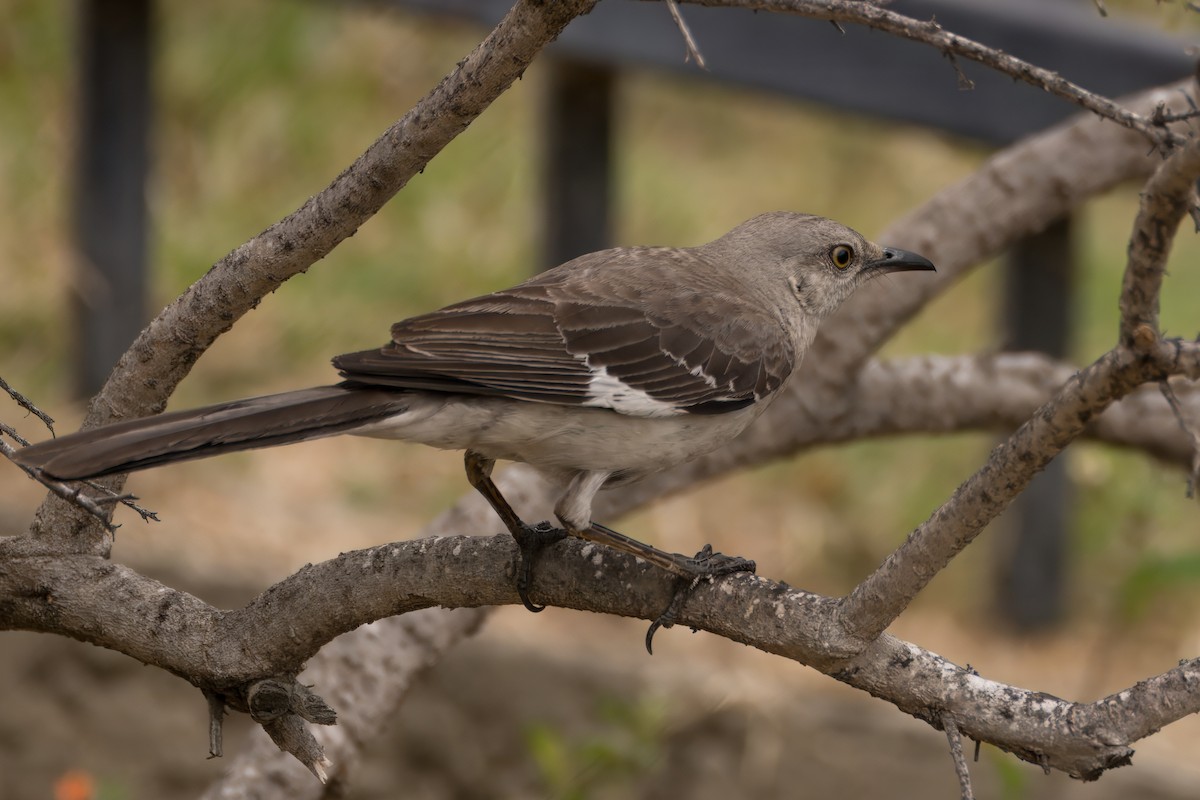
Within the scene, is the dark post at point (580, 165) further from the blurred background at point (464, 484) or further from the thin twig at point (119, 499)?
the thin twig at point (119, 499)

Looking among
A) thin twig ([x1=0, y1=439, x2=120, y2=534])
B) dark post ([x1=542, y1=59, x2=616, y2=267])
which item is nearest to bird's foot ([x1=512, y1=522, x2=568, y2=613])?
thin twig ([x1=0, y1=439, x2=120, y2=534])

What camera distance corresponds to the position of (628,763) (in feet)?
15.1

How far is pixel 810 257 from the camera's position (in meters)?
4.35

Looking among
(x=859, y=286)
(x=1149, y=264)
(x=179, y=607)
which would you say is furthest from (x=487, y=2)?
(x=1149, y=264)

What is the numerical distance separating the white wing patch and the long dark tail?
48 cm

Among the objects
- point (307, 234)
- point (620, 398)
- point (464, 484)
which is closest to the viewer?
point (307, 234)

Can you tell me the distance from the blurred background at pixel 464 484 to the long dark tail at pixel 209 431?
4.71ft

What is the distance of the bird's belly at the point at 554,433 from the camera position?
10.9 ft

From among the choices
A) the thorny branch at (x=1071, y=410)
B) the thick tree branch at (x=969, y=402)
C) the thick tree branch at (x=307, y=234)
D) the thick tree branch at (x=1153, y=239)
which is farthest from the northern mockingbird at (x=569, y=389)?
the thick tree branch at (x=1153, y=239)

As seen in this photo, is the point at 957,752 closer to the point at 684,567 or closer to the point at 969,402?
the point at 684,567

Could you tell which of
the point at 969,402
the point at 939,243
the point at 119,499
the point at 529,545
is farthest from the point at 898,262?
the point at 119,499

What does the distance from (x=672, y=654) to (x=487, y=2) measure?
269 cm

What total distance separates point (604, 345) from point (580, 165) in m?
2.67

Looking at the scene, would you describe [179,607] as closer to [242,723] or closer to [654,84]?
[242,723]
